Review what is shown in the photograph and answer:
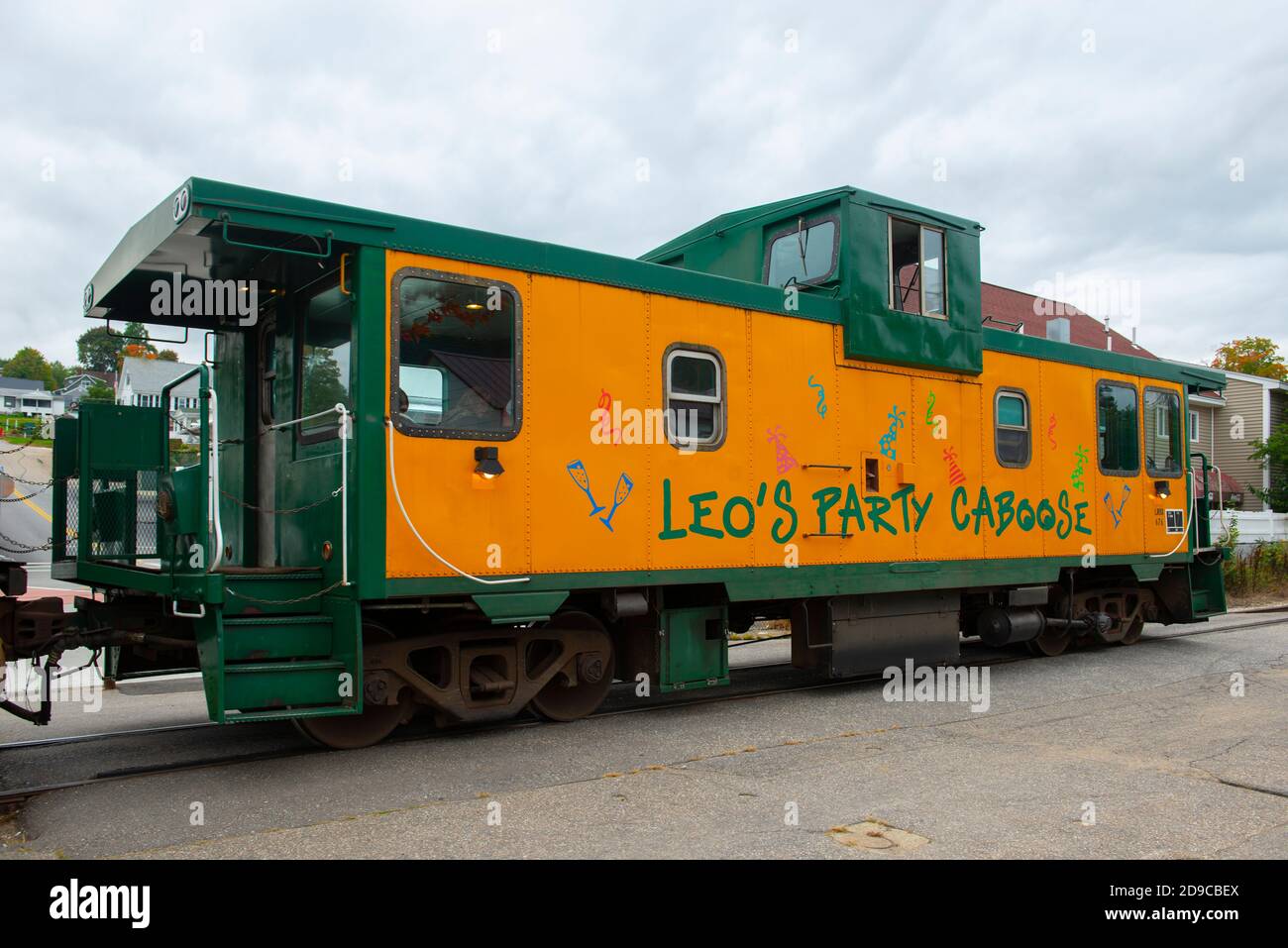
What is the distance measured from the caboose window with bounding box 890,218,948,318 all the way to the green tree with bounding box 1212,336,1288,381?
49.9 metres

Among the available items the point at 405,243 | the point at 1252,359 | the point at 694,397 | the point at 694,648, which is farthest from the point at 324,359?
the point at 1252,359

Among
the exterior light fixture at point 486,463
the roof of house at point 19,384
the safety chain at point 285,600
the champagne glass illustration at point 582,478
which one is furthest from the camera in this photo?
the roof of house at point 19,384

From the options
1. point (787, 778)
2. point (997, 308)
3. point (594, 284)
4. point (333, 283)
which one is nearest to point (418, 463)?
point (333, 283)

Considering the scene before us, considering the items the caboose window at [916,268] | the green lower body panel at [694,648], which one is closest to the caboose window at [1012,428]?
the caboose window at [916,268]

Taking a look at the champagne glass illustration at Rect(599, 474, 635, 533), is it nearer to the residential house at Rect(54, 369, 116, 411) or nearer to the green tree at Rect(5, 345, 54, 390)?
the residential house at Rect(54, 369, 116, 411)

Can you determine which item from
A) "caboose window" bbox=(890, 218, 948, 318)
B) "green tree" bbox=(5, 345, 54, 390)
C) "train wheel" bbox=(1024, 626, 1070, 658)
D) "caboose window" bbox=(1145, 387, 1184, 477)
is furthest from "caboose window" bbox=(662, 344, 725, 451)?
"green tree" bbox=(5, 345, 54, 390)

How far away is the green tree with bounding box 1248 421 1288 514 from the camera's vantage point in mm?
28078

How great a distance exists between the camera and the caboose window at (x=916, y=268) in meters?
9.34

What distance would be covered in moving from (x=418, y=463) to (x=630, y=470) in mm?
1668

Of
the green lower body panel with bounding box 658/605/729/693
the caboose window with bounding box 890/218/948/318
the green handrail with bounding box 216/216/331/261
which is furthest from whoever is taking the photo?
the caboose window with bounding box 890/218/948/318

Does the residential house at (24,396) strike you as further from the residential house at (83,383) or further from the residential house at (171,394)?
the residential house at (171,394)

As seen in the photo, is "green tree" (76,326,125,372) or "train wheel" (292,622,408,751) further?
"green tree" (76,326,125,372)

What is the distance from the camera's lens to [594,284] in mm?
7406

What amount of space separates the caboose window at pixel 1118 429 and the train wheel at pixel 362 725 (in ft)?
27.5
